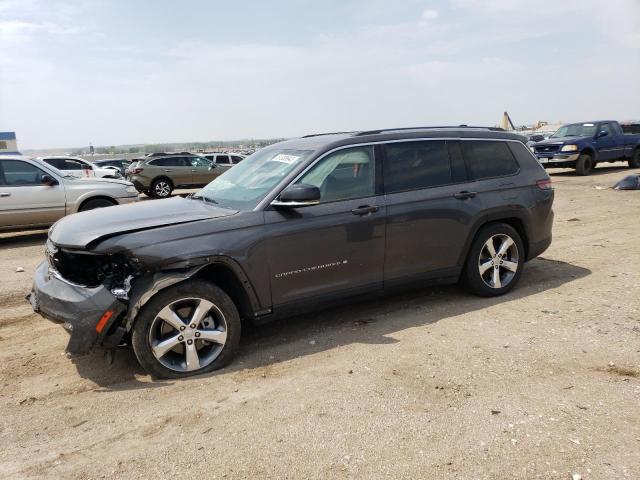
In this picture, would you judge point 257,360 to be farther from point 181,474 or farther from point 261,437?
point 181,474

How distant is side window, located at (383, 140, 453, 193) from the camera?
4.76 meters

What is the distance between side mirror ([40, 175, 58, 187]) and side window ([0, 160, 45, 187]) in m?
0.10

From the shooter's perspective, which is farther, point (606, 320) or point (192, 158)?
point (192, 158)

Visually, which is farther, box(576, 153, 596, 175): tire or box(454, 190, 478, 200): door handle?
box(576, 153, 596, 175): tire

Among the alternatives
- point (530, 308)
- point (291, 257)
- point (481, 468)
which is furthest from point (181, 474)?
point (530, 308)

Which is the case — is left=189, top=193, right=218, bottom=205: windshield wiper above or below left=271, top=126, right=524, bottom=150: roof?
below

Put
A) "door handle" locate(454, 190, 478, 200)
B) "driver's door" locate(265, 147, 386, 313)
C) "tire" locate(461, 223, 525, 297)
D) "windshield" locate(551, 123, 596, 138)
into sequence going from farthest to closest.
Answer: "windshield" locate(551, 123, 596, 138) < "tire" locate(461, 223, 525, 297) < "door handle" locate(454, 190, 478, 200) < "driver's door" locate(265, 147, 386, 313)

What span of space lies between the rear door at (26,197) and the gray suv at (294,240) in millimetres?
6275

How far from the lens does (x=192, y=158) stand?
69.4 feet

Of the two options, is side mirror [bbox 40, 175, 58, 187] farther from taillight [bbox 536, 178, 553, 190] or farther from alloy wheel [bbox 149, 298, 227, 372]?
taillight [bbox 536, 178, 553, 190]

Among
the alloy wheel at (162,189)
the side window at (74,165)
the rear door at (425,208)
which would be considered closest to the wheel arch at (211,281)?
the rear door at (425,208)

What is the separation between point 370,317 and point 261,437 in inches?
84.1

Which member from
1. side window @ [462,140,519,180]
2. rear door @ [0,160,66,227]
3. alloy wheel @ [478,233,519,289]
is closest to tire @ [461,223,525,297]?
alloy wheel @ [478,233,519,289]

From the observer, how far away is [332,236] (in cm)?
432
